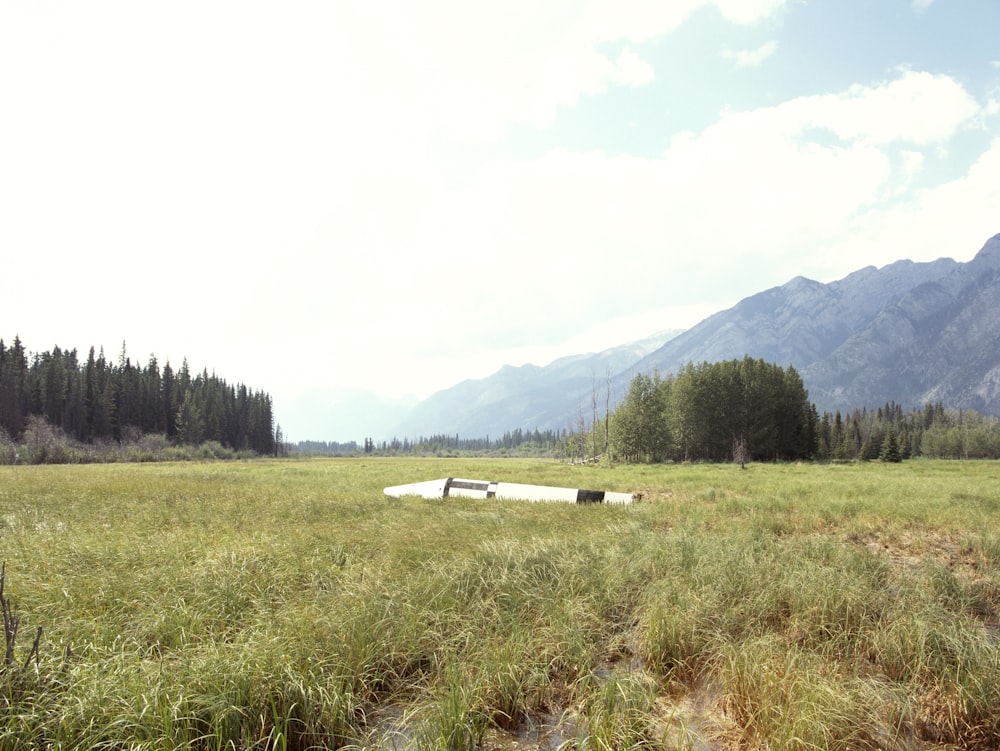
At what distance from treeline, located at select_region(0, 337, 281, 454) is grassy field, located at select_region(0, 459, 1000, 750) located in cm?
10225

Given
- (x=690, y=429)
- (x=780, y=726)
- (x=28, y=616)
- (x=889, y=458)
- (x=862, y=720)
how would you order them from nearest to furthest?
(x=780, y=726) → (x=862, y=720) → (x=28, y=616) → (x=690, y=429) → (x=889, y=458)

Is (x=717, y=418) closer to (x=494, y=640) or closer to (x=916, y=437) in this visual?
(x=494, y=640)

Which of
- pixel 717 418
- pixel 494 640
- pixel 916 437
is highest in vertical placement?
pixel 717 418

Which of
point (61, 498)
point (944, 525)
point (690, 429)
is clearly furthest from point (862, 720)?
point (690, 429)

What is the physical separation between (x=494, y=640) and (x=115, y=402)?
119479 millimetres

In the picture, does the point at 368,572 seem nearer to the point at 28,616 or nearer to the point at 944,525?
the point at 28,616

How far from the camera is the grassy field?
12.9ft

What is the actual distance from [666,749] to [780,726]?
3.25 ft

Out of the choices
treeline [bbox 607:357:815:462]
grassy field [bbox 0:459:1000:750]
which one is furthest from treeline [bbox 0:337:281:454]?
grassy field [bbox 0:459:1000:750]

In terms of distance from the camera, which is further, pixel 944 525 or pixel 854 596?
pixel 944 525

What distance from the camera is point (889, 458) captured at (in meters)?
75.4

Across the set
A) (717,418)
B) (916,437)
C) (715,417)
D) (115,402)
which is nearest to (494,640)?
(715,417)

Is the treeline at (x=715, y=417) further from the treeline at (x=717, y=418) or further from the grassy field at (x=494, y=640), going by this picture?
the grassy field at (x=494, y=640)

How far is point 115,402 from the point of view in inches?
3696
